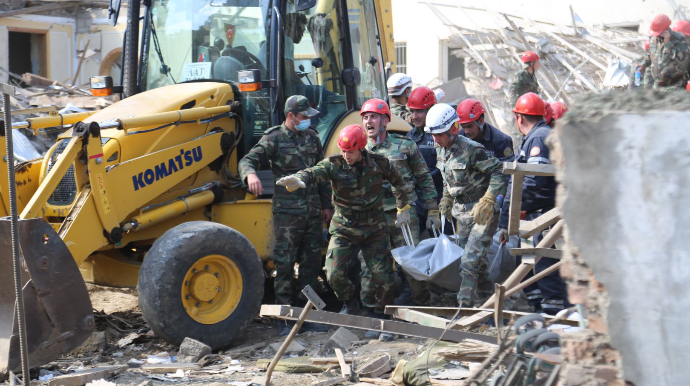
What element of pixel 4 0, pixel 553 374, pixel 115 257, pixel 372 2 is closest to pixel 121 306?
pixel 115 257

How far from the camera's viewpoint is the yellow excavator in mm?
5059

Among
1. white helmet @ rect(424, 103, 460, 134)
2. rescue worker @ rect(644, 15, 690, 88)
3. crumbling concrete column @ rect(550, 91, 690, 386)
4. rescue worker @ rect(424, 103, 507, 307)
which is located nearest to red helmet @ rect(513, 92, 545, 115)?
rescue worker @ rect(424, 103, 507, 307)

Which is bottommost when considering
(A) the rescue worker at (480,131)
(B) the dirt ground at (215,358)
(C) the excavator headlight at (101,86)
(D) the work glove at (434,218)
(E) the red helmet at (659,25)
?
(B) the dirt ground at (215,358)

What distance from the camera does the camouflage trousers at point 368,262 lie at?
640cm

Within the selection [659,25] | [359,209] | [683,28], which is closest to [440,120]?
[359,209]

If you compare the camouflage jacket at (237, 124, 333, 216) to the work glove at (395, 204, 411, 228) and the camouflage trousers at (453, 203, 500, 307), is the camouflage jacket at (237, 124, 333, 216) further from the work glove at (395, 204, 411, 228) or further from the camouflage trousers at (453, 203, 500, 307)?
the camouflage trousers at (453, 203, 500, 307)

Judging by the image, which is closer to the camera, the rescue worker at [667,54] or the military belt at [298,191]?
the military belt at [298,191]

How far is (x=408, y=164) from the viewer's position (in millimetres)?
7012

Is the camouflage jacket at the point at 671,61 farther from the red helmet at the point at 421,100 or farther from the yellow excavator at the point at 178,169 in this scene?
the yellow excavator at the point at 178,169

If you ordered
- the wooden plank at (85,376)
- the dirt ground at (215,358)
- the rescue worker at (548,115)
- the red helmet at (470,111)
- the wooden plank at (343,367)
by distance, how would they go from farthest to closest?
1. the rescue worker at (548,115)
2. the red helmet at (470,111)
3. the dirt ground at (215,358)
4. the wooden plank at (343,367)
5. the wooden plank at (85,376)

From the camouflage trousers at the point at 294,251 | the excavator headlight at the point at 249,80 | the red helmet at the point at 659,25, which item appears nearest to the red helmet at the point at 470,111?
the camouflage trousers at the point at 294,251

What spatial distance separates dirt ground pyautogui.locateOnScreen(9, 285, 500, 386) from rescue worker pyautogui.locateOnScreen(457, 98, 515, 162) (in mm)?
2257

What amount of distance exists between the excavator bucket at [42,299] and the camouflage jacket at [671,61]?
7345mm

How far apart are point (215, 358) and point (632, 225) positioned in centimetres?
386
